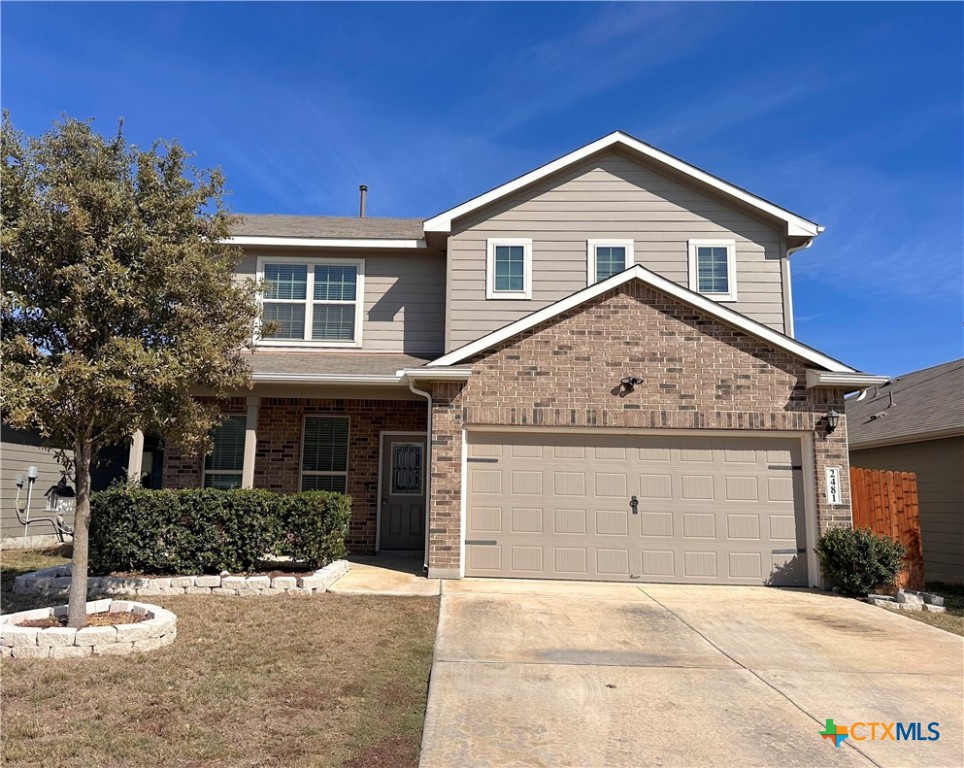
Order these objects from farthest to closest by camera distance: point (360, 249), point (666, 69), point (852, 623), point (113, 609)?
point (360, 249) → point (666, 69) → point (852, 623) → point (113, 609)

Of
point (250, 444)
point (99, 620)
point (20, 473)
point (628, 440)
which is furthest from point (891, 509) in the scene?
point (20, 473)

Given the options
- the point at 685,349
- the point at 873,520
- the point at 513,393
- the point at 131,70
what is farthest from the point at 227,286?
the point at 873,520

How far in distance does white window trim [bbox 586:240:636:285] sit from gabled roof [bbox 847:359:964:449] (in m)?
4.91

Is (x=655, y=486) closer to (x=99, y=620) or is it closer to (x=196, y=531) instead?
(x=196, y=531)

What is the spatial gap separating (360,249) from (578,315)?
16.2 ft

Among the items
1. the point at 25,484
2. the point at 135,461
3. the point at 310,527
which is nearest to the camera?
the point at 310,527

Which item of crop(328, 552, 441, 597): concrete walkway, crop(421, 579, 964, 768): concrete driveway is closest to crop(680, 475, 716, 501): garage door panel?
crop(421, 579, 964, 768): concrete driveway

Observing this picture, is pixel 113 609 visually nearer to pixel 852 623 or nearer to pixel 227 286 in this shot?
pixel 227 286

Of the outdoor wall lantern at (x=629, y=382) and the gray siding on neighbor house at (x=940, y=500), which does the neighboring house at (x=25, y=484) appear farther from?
the gray siding on neighbor house at (x=940, y=500)

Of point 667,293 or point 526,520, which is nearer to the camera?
point 526,520

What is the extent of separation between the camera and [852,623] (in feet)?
25.3

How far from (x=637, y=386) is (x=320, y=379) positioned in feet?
16.5

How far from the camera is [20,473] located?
13.4m

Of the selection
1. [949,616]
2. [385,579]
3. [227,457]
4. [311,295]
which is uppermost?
[311,295]
